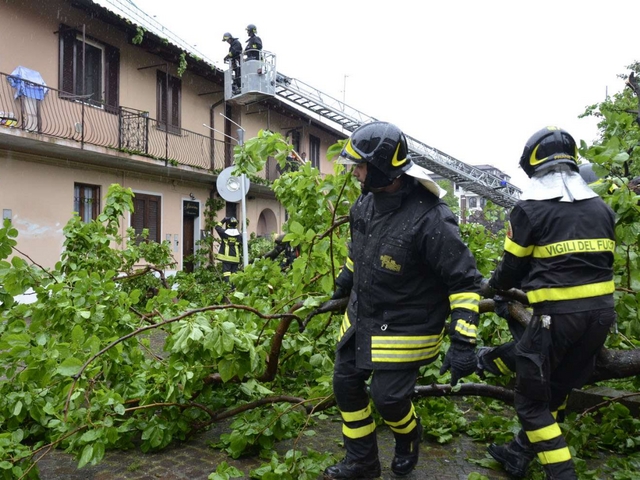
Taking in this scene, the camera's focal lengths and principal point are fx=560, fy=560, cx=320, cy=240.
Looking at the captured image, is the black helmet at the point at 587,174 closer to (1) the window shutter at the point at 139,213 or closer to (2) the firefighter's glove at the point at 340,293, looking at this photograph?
(2) the firefighter's glove at the point at 340,293

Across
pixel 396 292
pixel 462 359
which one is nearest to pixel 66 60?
pixel 396 292

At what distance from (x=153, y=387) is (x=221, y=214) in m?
16.3

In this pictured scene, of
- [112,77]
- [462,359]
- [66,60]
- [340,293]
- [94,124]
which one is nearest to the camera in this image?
[462,359]

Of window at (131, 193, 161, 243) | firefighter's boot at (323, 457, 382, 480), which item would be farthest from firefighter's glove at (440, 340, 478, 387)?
window at (131, 193, 161, 243)

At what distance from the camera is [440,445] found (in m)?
3.85

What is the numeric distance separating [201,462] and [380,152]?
2.22 metres

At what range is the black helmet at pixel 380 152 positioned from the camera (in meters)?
2.91

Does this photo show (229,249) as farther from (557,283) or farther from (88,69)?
(557,283)

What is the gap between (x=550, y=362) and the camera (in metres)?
2.85

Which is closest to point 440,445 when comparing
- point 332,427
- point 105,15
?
point 332,427

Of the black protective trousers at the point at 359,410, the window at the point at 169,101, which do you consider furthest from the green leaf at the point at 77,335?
the window at the point at 169,101

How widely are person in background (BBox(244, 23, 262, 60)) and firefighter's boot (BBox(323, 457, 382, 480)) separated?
17409 millimetres

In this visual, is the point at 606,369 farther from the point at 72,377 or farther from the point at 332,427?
the point at 72,377

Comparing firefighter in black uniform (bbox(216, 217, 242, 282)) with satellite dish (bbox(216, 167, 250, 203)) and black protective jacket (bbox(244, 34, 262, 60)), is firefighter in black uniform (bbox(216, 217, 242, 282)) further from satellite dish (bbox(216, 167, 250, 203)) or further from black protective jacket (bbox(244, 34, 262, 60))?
black protective jacket (bbox(244, 34, 262, 60))
